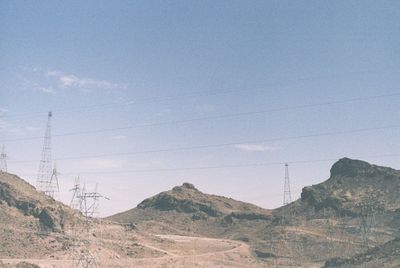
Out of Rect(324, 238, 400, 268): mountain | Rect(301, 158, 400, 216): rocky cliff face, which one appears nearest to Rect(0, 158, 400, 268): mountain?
Rect(324, 238, 400, 268): mountain

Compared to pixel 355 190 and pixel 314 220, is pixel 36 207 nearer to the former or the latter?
pixel 314 220

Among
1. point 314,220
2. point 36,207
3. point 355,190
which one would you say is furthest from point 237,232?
point 36,207

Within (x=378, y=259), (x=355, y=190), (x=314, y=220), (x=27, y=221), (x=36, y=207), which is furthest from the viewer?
(x=355, y=190)

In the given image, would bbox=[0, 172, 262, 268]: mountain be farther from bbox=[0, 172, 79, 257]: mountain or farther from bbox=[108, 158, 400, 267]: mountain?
bbox=[108, 158, 400, 267]: mountain

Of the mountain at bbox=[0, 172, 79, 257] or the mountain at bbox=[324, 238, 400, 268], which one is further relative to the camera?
the mountain at bbox=[0, 172, 79, 257]

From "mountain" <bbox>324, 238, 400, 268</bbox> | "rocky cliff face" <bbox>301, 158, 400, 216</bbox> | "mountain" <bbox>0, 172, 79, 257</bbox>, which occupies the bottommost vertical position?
"mountain" <bbox>324, 238, 400, 268</bbox>

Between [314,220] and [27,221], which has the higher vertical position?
[314,220]

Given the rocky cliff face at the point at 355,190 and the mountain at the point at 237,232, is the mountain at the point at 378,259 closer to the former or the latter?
the mountain at the point at 237,232

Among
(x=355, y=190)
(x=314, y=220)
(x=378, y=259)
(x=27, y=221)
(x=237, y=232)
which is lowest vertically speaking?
(x=378, y=259)

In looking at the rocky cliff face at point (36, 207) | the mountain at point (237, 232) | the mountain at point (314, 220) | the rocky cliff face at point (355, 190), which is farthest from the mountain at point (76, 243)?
the rocky cliff face at point (355, 190)

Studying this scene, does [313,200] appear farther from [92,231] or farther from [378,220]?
[92,231]

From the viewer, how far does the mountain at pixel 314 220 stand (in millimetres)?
121250

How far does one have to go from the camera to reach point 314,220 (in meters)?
148

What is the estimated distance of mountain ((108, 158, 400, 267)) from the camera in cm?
12125
